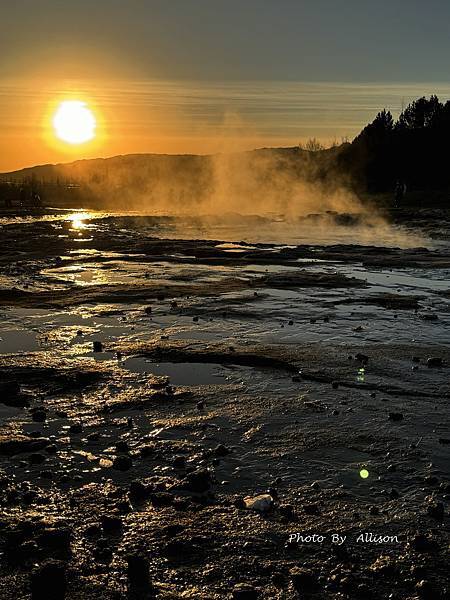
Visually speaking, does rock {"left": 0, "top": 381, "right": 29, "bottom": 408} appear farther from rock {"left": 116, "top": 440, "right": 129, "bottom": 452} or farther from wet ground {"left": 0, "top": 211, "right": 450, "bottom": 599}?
rock {"left": 116, "top": 440, "right": 129, "bottom": 452}

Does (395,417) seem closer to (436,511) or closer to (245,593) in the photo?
(436,511)

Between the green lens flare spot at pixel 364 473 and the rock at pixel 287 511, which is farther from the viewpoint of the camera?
the green lens flare spot at pixel 364 473

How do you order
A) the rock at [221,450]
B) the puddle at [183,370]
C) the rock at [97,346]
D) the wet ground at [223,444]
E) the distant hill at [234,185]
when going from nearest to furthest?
the wet ground at [223,444], the rock at [221,450], the puddle at [183,370], the rock at [97,346], the distant hill at [234,185]

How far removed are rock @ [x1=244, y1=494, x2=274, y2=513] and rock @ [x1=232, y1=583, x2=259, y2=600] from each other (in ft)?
2.61

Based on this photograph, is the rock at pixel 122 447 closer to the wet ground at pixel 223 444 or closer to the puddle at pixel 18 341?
the wet ground at pixel 223 444

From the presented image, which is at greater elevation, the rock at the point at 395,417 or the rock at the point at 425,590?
the rock at the point at 395,417

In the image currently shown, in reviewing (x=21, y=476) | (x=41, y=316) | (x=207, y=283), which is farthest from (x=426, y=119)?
(x=21, y=476)

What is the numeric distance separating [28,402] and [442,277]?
1209cm

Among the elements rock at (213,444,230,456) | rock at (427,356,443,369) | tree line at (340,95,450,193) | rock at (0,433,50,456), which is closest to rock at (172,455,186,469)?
rock at (213,444,230,456)

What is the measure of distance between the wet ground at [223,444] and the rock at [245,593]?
0.04ft

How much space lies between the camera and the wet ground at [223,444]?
3.28m

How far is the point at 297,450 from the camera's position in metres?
4.83

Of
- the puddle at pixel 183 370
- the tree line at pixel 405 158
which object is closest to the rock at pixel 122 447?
the puddle at pixel 183 370

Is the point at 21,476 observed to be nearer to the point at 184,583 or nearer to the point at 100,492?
the point at 100,492
